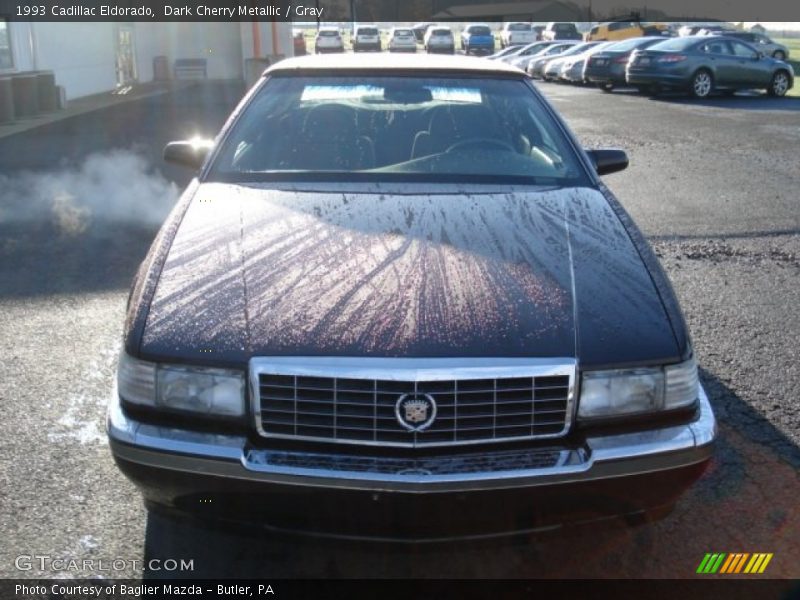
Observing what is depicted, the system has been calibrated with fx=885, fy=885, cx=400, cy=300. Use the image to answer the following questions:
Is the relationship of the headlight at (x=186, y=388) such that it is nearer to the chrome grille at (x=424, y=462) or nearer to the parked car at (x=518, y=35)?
the chrome grille at (x=424, y=462)

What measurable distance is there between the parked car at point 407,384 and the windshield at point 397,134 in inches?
29.7

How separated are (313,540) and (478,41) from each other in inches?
1925

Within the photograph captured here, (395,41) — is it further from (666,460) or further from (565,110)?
(666,460)

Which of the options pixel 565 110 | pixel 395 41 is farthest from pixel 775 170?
pixel 395 41

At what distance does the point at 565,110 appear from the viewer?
19.2 metres

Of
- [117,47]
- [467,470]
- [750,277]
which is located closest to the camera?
[467,470]

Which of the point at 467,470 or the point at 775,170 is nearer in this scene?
the point at 467,470

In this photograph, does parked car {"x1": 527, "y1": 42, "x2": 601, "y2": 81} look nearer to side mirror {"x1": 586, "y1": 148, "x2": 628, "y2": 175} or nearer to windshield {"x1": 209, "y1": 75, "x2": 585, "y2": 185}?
side mirror {"x1": 586, "y1": 148, "x2": 628, "y2": 175}

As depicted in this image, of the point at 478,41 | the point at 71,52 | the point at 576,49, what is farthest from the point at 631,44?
the point at 478,41

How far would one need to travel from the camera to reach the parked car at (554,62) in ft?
96.9

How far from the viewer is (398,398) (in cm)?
247

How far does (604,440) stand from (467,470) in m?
0.43

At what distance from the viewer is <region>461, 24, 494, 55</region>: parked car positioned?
160 feet

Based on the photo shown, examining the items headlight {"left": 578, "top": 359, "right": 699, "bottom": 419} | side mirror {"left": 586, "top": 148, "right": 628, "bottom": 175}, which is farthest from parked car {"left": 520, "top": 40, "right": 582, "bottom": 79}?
headlight {"left": 578, "top": 359, "right": 699, "bottom": 419}
